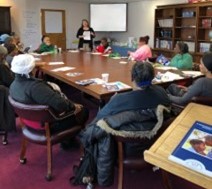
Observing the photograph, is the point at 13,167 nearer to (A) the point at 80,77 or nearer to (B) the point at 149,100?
(A) the point at 80,77

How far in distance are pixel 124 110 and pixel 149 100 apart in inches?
7.4

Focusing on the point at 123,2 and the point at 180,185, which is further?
the point at 123,2

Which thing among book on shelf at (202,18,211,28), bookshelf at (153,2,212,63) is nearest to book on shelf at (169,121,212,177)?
bookshelf at (153,2,212,63)

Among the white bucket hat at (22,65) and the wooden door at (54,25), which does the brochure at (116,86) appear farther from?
the wooden door at (54,25)

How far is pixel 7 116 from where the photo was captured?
2959mm

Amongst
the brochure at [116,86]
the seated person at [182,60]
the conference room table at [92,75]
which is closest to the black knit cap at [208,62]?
the conference room table at [92,75]

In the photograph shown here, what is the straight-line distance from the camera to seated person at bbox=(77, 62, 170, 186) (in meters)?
1.74

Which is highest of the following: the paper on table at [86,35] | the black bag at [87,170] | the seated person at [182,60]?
the paper on table at [86,35]

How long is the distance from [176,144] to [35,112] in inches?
50.6

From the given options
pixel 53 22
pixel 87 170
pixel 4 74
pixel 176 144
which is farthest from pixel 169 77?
pixel 53 22

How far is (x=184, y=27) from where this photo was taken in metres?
7.12

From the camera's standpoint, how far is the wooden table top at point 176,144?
2.99ft

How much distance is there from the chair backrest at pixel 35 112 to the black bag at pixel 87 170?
0.41m

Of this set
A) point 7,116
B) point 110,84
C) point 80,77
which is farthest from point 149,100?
point 7,116
